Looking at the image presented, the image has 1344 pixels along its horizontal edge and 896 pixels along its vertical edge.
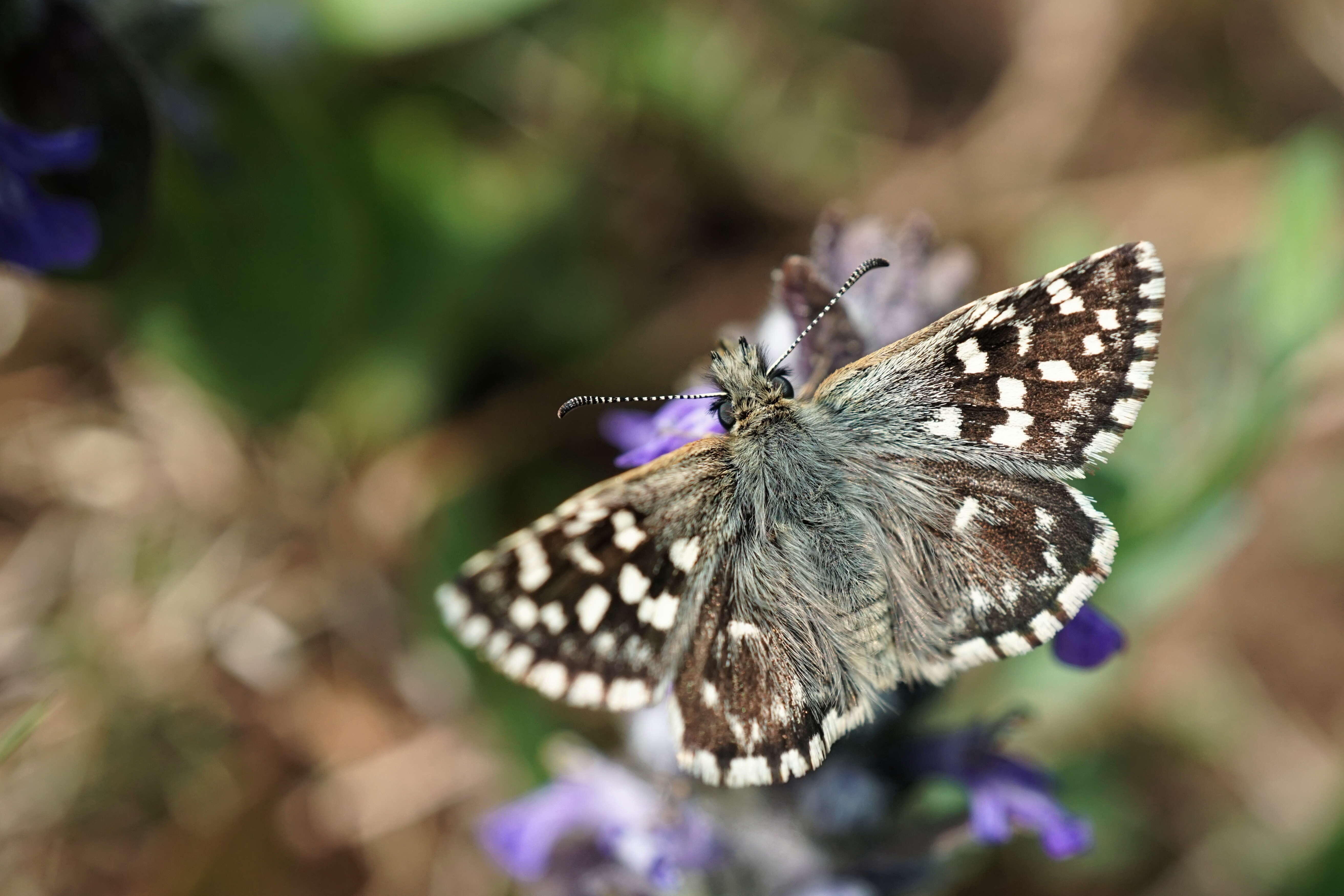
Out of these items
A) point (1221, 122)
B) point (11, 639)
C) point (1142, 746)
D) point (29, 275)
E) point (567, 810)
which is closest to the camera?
point (567, 810)

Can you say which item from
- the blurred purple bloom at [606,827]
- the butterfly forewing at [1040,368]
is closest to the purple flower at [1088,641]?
the butterfly forewing at [1040,368]

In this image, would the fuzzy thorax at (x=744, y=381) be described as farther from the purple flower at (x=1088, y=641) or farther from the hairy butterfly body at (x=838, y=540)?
the purple flower at (x=1088, y=641)

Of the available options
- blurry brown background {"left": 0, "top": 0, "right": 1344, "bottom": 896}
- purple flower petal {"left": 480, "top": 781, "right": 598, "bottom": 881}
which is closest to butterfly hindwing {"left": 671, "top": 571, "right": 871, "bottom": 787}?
purple flower petal {"left": 480, "top": 781, "right": 598, "bottom": 881}

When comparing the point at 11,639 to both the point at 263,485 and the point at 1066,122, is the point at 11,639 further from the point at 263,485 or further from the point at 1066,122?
the point at 1066,122

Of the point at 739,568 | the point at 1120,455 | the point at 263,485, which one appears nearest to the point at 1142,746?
the point at 1120,455

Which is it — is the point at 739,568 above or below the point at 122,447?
below

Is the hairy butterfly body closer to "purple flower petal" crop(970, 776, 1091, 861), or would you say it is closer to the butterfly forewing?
the butterfly forewing

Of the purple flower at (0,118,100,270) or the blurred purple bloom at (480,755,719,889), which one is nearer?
the blurred purple bloom at (480,755,719,889)
